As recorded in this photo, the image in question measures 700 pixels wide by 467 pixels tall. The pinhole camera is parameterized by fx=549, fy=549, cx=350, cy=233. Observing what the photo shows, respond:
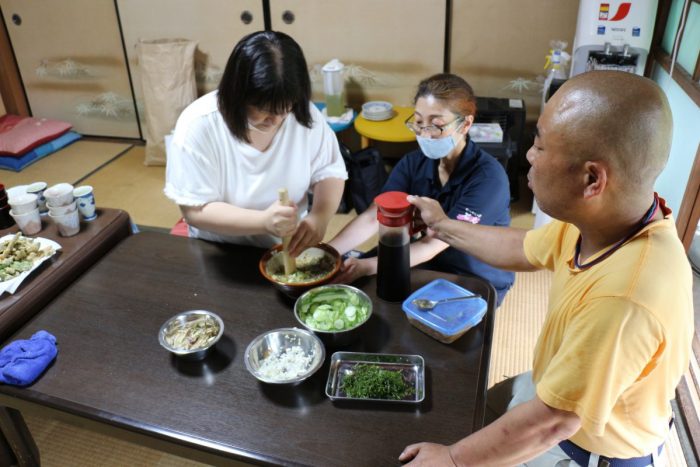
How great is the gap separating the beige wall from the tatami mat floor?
2.52 feet

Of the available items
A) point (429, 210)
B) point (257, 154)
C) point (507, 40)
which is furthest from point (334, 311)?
point (507, 40)

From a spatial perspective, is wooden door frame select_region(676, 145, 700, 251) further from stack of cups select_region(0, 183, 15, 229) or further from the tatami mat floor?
stack of cups select_region(0, 183, 15, 229)

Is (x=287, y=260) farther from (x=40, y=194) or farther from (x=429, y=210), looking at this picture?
(x=40, y=194)

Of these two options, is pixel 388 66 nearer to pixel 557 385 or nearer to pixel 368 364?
pixel 368 364

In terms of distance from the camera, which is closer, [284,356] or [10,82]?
[284,356]

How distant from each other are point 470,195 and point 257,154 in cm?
70

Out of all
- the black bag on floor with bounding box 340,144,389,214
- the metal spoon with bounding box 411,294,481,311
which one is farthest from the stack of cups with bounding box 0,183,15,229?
the black bag on floor with bounding box 340,144,389,214

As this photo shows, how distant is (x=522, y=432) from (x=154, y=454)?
1.40 m

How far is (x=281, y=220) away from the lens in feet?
4.92

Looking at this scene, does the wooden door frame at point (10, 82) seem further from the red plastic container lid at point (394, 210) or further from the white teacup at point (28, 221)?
the red plastic container lid at point (394, 210)

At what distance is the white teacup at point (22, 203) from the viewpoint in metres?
1.78

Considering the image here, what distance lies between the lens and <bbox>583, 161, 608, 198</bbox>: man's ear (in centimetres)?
95

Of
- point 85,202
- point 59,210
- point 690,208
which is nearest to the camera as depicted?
point 59,210

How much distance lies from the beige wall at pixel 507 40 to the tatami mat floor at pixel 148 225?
77 centimetres
